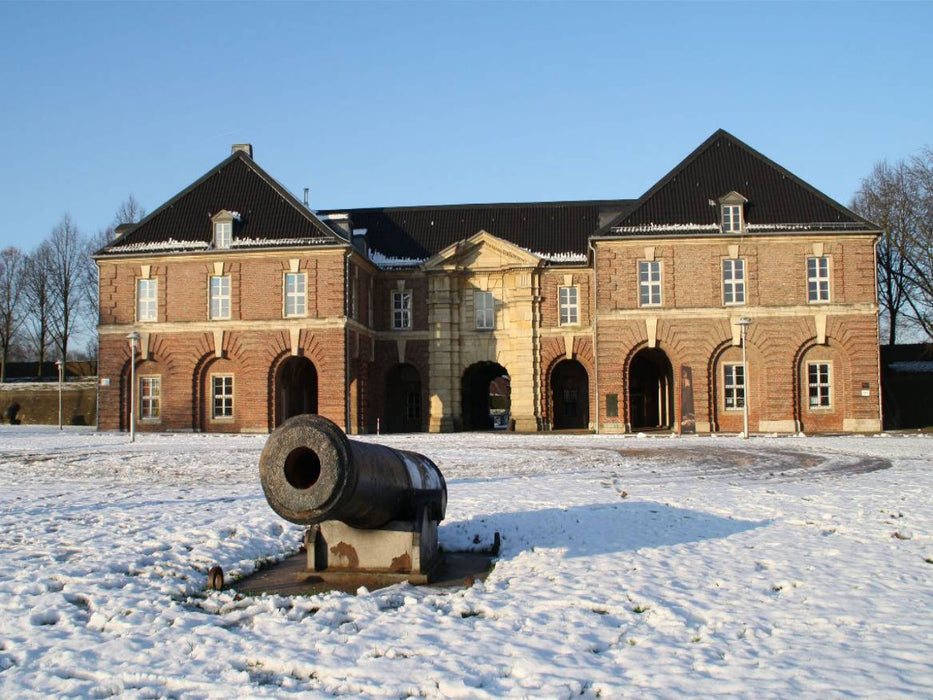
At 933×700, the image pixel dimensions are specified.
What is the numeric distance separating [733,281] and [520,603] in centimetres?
2786

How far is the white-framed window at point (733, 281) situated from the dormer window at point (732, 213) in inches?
47.2

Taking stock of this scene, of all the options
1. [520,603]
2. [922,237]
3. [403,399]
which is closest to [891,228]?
[922,237]

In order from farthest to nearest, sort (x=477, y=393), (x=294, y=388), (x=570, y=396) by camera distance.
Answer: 1. (x=477, y=393)
2. (x=570, y=396)
3. (x=294, y=388)

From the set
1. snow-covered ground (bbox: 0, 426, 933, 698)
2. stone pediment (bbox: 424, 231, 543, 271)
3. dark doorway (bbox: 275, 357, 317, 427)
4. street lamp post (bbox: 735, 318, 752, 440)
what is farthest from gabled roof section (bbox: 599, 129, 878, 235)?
snow-covered ground (bbox: 0, 426, 933, 698)

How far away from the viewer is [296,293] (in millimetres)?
33594

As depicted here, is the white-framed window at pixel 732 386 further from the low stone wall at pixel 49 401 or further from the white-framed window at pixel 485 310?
the low stone wall at pixel 49 401

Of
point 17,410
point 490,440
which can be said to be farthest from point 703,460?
point 17,410

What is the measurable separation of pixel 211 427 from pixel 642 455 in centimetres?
1955

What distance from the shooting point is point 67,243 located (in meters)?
58.8

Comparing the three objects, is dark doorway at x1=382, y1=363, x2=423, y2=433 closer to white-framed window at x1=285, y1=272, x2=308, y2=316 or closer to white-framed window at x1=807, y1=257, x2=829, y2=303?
white-framed window at x1=285, y1=272, x2=308, y2=316

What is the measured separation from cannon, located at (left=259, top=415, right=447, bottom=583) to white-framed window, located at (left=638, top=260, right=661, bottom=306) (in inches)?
997

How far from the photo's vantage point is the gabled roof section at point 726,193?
32344mm

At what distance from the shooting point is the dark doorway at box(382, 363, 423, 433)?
39.1 meters

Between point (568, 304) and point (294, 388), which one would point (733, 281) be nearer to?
point (568, 304)
